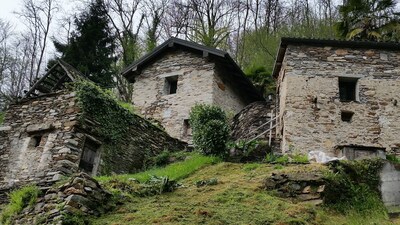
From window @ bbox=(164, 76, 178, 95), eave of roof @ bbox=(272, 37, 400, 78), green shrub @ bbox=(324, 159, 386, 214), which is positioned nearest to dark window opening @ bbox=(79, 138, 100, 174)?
green shrub @ bbox=(324, 159, 386, 214)

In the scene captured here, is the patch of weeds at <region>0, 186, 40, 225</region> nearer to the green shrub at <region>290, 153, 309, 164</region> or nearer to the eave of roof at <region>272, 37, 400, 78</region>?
the green shrub at <region>290, 153, 309, 164</region>

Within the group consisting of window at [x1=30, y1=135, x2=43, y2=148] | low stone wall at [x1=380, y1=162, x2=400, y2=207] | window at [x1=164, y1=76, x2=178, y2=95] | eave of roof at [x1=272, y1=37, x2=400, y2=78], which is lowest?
low stone wall at [x1=380, y1=162, x2=400, y2=207]

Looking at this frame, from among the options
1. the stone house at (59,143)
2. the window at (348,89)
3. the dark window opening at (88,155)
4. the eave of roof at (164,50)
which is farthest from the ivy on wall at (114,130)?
the window at (348,89)

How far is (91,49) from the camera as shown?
23484 mm

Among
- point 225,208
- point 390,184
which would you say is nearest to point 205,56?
point 390,184

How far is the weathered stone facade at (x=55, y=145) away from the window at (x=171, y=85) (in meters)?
4.82

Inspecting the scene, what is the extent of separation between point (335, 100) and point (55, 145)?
317 inches

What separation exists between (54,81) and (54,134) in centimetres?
653

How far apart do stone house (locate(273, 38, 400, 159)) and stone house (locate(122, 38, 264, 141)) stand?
3.14m

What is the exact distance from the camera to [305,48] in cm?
1495

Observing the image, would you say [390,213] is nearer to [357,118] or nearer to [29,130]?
[357,118]

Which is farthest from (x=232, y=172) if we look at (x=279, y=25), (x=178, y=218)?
(x=279, y=25)

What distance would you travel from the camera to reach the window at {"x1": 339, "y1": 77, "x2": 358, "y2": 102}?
14.6m

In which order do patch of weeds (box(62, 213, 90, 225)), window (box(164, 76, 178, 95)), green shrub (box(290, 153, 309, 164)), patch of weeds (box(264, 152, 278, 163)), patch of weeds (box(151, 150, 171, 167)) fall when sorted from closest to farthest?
patch of weeds (box(62, 213, 90, 225)) < patch of weeds (box(264, 152, 278, 163)) < green shrub (box(290, 153, 309, 164)) < patch of weeds (box(151, 150, 171, 167)) < window (box(164, 76, 178, 95))
